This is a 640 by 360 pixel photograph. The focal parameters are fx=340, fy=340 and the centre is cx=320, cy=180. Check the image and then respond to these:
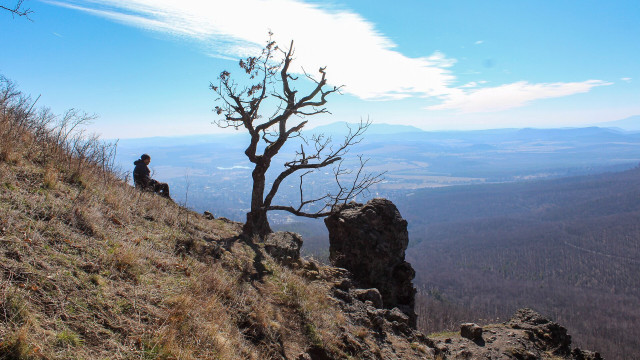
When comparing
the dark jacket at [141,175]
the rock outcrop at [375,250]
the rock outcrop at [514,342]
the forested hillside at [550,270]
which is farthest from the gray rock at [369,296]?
the forested hillside at [550,270]

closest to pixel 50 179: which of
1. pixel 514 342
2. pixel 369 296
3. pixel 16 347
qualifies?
pixel 16 347

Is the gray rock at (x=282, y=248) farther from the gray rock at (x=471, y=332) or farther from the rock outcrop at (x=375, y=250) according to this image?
the gray rock at (x=471, y=332)

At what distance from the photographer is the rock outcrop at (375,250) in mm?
11172

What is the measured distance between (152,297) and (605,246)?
191m

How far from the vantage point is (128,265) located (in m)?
4.52

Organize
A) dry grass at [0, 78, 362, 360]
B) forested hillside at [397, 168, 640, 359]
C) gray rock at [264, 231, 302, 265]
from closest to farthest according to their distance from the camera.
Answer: dry grass at [0, 78, 362, 360] → gray rock at [264, 231, 302, 265] → forested hillside at [397, 168, 640, 359]

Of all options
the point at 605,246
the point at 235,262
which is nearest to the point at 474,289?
the point at 605,246

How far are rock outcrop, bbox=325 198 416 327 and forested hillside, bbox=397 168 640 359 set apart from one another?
2032 inches

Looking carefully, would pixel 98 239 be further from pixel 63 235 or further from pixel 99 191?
pixel 99 191

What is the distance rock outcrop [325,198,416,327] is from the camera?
440 inches

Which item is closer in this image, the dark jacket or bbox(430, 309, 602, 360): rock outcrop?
bbox(430, 309, 602, 360): rock outcrop

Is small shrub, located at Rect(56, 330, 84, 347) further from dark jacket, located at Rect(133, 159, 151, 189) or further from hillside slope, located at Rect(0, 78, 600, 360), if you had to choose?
dark jacket, located at Rect(133, 159, 151, 189)

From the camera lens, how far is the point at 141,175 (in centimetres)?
1116

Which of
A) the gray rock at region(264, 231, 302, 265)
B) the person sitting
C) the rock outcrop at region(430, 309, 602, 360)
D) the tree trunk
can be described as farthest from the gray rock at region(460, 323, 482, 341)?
the person sitting
